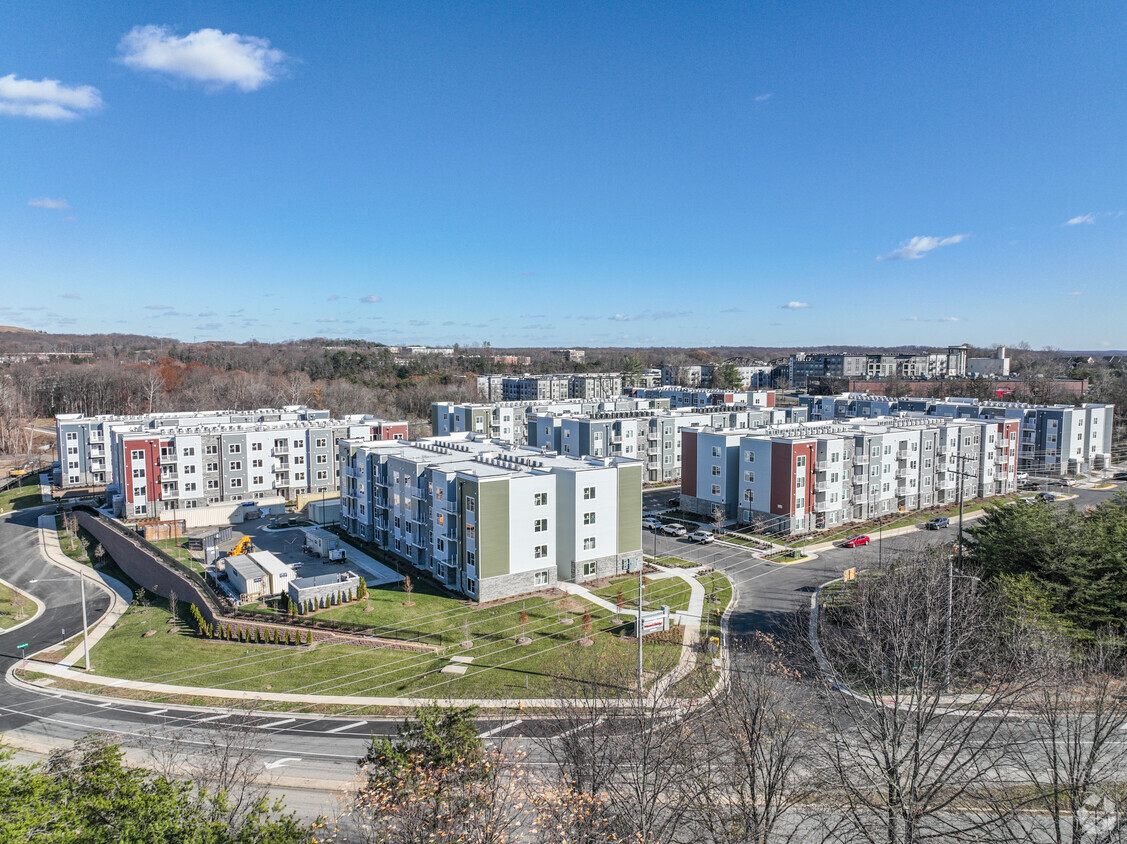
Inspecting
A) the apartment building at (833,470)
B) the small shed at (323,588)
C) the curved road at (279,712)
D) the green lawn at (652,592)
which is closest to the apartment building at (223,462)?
the curved road at (279,712)

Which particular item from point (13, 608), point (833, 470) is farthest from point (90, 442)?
point (833, 470)

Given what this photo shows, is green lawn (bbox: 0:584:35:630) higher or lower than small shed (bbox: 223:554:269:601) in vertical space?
lower

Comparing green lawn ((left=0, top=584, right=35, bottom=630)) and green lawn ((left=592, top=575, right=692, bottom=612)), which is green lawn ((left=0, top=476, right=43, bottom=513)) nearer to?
green lawn ((left=0, top=584, right=35, bottom=630))

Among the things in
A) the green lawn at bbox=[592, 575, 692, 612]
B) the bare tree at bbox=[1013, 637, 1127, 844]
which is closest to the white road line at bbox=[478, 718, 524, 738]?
the green lawn at bbox=[592, 575, 692, 612]

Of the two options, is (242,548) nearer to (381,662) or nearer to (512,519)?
(381,662)

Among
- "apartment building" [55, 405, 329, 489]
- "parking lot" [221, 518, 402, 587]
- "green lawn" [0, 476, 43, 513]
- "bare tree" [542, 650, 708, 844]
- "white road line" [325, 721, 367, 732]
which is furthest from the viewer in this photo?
"apartment building" [55, 405, 329, 489]

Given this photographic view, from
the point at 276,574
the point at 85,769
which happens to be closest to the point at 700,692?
the point at 85,769

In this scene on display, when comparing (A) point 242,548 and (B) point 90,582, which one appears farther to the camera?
(A) point 242,548
